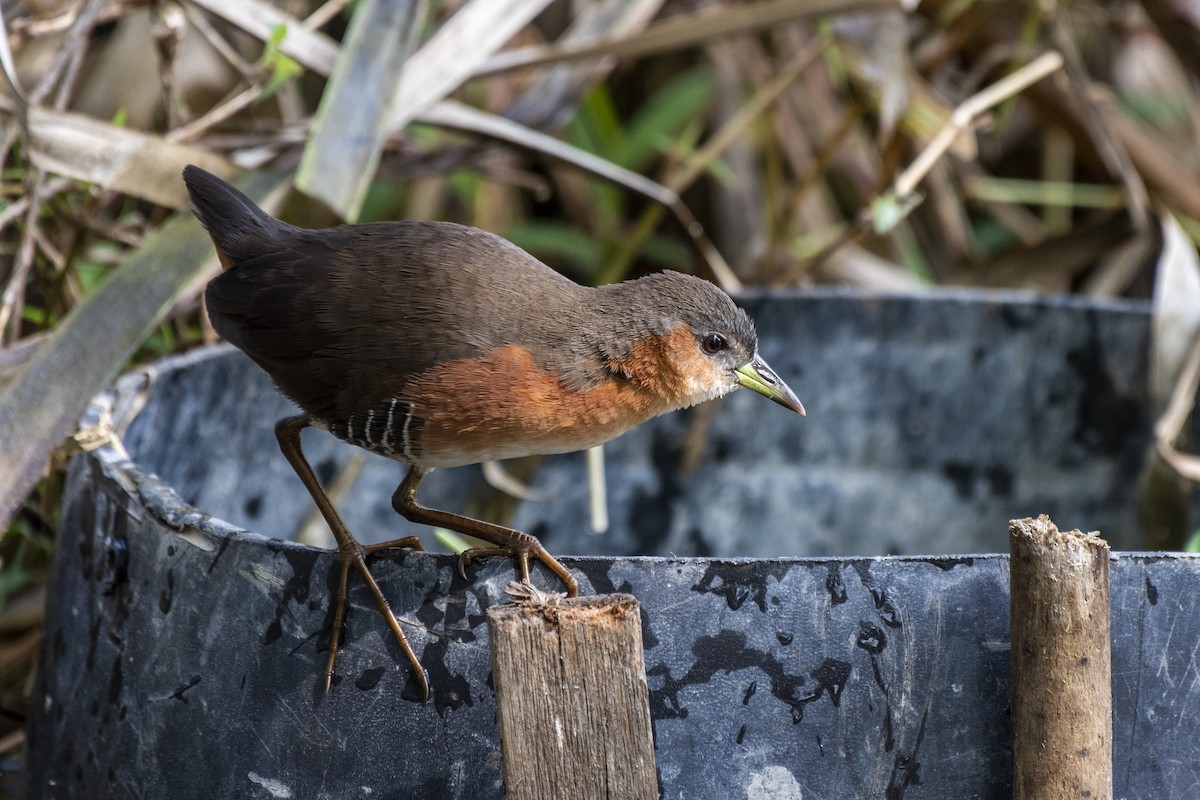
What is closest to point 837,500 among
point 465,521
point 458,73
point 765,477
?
point 765,477

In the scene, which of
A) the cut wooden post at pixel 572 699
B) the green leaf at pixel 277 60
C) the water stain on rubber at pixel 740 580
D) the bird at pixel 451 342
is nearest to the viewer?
the cut wooden post at pixel 572 699

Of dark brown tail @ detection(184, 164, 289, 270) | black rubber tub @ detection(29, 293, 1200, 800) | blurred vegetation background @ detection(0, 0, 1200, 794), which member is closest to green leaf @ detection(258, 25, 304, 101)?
blurred vegetation background @ detection(0, 0, 1200, 794)

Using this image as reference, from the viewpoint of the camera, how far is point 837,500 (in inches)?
126

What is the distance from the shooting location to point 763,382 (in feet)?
7.11

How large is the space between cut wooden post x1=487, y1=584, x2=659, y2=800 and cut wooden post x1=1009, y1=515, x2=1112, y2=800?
428mm

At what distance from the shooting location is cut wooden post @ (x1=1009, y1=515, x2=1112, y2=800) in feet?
4.83

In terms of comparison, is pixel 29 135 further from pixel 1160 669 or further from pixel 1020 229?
pixel 1020 229

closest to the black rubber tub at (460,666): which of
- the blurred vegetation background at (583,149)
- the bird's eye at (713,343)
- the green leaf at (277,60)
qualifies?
the blurred vegetation background at (583,149)

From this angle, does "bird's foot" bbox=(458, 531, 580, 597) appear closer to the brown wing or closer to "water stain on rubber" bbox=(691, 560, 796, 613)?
"water stain on rubber" bbox=(691, 560, 796, 613)

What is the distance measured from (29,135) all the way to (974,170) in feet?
11.0

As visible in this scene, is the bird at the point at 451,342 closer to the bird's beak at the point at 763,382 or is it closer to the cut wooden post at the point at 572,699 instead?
the bird's beak at the point at 763,382

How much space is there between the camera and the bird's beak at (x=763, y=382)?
2.15m

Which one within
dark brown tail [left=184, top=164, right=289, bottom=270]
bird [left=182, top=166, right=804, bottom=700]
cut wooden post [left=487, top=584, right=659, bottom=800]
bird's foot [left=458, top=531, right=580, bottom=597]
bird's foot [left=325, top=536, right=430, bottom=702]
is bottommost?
cut wooden post [left=487, top=584, right=659, bottom=800]

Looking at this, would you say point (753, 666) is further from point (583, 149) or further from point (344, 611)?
point (583, 149)
